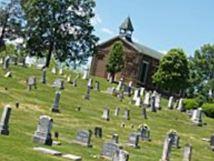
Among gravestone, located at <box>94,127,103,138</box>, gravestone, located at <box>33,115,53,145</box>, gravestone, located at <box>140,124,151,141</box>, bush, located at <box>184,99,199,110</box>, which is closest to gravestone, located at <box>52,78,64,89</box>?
bush, located at <box>184,99,199,110</box>

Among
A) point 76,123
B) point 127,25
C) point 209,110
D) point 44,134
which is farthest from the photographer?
point 127,25

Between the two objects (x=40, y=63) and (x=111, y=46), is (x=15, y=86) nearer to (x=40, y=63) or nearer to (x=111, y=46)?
(x=40, y=63)

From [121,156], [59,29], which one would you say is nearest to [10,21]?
[59,29]

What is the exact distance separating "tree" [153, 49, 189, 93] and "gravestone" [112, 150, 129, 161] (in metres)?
50.6

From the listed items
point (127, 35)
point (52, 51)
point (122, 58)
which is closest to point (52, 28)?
point (52, 51)

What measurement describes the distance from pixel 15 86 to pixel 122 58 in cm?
3605

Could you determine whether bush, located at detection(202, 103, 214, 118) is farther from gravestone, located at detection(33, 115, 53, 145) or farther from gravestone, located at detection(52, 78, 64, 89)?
gravestone, located at detection(33, 115, 53, 145)

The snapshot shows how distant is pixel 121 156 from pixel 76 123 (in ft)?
34.7

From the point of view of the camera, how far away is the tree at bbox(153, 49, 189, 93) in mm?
68875

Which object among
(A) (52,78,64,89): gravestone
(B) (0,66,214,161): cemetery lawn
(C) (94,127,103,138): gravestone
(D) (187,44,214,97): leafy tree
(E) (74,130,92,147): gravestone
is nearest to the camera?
(B) (0,66,214,161): cemetery lawn

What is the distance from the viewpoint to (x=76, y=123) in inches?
1118

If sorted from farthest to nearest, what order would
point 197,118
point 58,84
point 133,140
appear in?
point 58,84 → point 197,118 → point 133,140

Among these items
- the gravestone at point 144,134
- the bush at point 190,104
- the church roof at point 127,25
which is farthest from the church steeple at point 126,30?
the gravestone at point 144,134

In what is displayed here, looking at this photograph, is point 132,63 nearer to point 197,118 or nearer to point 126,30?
point 126,30
